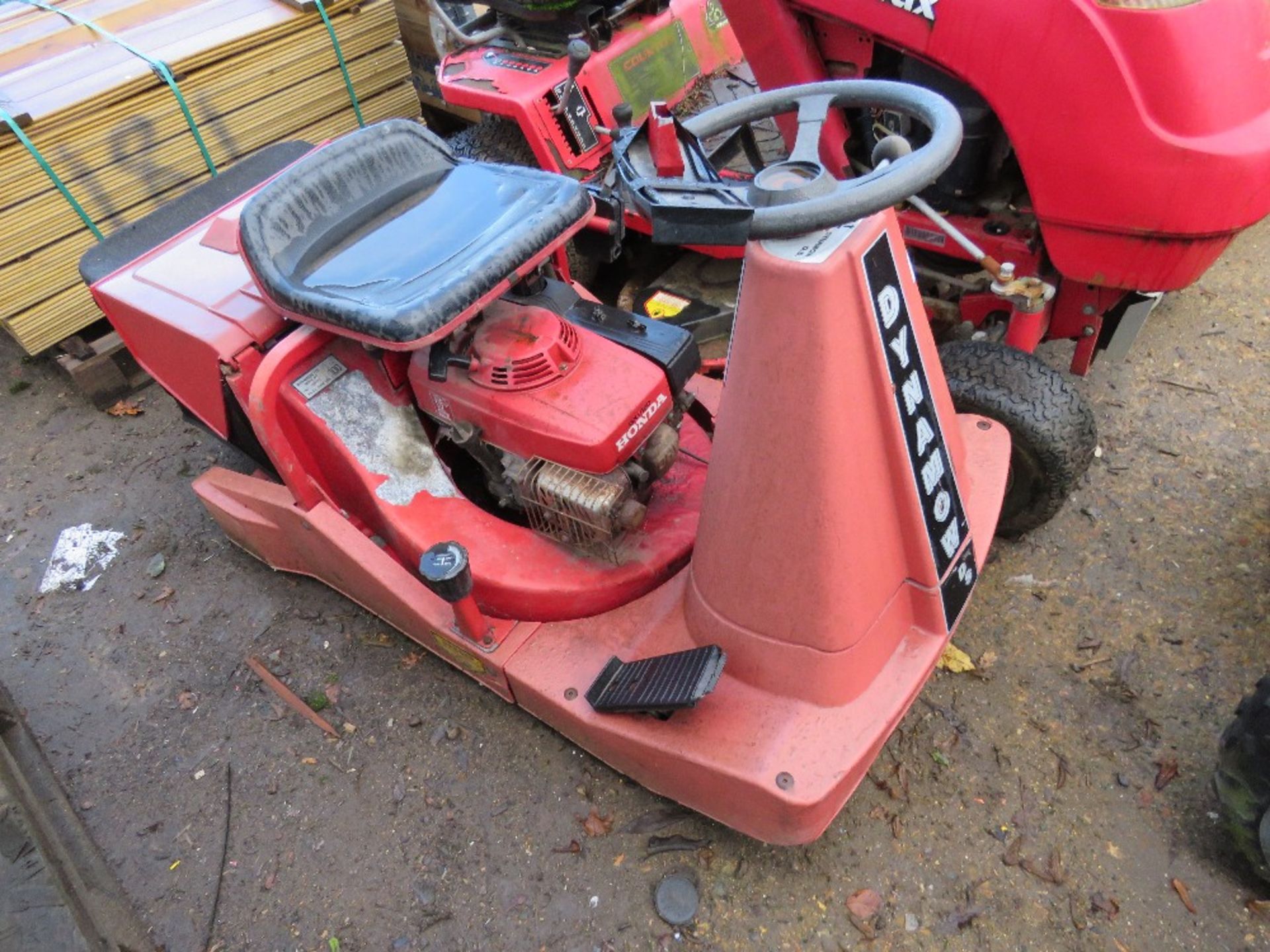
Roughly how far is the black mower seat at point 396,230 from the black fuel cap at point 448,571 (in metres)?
0.43

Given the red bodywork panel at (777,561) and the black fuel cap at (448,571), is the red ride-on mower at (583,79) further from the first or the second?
the black fuel cap at (448,571)

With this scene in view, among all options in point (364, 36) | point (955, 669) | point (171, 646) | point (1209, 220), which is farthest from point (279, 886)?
point (364, 36)

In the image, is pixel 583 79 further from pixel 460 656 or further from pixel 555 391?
pixel 460 656

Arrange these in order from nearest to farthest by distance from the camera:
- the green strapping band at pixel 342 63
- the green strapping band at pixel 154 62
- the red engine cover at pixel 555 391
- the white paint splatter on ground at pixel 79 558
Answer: the red engine cover at pixel 555 391, the white paint splatter on ground at pixel 79 558, the green strapping band at pixel 154 62, the green strapping band at pixel 342 63

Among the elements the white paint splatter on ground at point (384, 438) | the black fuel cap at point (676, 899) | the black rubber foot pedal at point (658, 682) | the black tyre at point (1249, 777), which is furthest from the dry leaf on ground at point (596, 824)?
the black tyre at point (1249, 777)

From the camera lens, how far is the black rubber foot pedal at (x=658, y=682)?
162 cm

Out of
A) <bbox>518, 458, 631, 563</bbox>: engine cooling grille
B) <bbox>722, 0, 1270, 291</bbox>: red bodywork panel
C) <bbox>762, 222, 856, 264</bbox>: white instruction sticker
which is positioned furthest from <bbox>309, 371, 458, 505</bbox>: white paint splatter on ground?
<bbox>722, 0, 1270, 291</bbox>: red bodywork panel

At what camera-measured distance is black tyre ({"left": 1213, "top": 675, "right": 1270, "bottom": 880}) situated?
1.68 metres

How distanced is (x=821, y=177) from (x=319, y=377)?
1378 mm

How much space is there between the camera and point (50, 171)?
2992mm

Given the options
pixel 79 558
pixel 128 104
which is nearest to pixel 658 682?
pixel 79 558

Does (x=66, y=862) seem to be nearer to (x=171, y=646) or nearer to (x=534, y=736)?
(x=171, y=646)

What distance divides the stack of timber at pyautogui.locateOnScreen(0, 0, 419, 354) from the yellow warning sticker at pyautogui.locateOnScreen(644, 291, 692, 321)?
1.84 meters

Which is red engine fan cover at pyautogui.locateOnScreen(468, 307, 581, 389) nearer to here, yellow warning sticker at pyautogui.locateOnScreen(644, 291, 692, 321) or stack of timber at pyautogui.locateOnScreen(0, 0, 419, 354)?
yellow warning sticker at pyautogui.locateOnScreen(644, 291, 692, 321)
